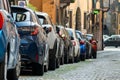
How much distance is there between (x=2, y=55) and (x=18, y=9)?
16.6 ft

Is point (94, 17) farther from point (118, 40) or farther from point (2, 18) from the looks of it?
point (2, 18)

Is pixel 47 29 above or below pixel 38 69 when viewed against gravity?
above

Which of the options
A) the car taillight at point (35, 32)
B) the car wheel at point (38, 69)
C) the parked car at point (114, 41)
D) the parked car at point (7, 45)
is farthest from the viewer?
the parked car at point (114, 41)

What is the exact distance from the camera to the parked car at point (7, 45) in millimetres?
10156

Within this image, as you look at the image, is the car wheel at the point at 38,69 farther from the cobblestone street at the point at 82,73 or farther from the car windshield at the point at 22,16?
the car windshield at the point at 22,16

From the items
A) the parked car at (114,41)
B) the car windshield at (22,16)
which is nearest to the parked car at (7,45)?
the car windshield at (22,16)

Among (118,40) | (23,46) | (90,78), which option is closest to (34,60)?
(23,46)

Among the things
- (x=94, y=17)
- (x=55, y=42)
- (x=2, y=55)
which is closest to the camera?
(x=2, y=55)

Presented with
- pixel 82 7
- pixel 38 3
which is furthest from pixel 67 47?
pixel 82 7

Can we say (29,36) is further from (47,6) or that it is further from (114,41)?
(114,41)

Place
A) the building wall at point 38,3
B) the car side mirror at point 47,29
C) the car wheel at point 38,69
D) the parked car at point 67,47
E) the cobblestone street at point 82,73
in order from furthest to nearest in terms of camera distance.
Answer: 1. the building wall at point 38,3
2. the parked car at point 67,47
3. the car side mirror at point 47,29
4. the car wheel at point 38,69
5. the cobblestone street at point 82,73

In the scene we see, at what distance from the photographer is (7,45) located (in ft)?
34.4

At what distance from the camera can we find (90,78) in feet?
49.5

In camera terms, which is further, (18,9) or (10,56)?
(18,9)
